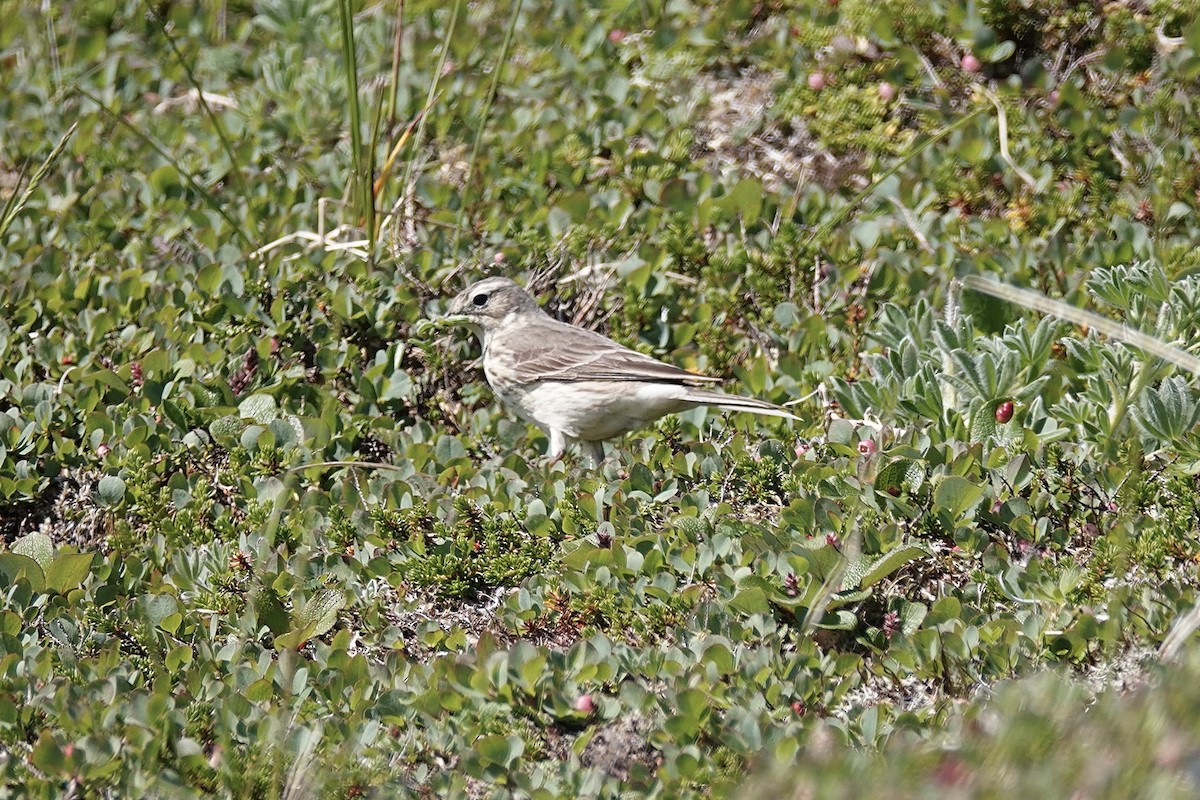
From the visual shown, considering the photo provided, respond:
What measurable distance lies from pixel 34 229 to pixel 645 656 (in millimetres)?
5164

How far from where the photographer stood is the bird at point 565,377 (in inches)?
267

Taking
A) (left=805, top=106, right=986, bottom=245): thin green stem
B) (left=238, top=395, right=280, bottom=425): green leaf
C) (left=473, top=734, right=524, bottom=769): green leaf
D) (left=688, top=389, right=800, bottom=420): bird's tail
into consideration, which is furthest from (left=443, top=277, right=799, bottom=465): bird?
(left=473, top=734, right=524, bottom=769): green leaf

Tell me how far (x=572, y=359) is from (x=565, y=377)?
0.23 m

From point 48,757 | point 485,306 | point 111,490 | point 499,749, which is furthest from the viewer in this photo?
point 485,306

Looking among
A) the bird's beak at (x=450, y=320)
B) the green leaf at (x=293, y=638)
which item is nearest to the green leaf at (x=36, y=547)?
the green leaf at (x=293, y=638)

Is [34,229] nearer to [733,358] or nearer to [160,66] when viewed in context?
[160,66]

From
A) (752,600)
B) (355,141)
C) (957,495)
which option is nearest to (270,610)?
(752,600)

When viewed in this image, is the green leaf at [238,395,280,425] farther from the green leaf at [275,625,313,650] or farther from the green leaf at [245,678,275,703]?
the green leaf at [245,678,275,703]

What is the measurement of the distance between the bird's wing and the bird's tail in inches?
4.5

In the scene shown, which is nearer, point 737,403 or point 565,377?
point 737,403

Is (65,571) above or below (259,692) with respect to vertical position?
above

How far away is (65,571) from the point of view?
534cm

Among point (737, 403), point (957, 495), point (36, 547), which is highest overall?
point (36, 547)

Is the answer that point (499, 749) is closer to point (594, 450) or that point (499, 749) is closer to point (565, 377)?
point (594, 450)
